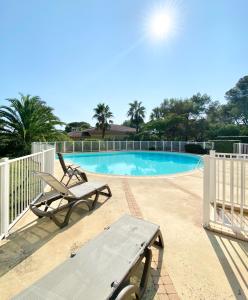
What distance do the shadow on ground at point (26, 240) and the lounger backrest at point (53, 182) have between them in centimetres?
58

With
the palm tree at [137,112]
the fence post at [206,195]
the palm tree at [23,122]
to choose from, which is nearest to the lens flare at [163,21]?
the fence post at [206,195]

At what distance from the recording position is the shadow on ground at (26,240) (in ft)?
9.29

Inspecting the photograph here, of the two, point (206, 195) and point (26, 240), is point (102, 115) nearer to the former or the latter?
point (206, 195)

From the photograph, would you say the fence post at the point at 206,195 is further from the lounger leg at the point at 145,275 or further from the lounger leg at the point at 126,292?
the lounger leg at the point at 126,292

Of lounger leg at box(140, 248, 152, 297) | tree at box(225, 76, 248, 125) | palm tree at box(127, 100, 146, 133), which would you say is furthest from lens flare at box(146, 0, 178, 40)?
tree at box(225, 76, 248, 125)

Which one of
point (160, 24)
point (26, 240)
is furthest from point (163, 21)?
point (26, 240)

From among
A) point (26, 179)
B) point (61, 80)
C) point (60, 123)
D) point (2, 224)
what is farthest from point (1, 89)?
point (2, 224)

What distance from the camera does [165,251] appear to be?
10.3 ft

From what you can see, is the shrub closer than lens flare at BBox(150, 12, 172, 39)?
No

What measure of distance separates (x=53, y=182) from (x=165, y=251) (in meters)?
2.54

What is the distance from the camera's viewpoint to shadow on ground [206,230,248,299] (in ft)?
7.91

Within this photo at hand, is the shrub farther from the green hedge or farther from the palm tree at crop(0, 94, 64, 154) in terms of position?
the palm tree at crop(0, 94, 64, 154)

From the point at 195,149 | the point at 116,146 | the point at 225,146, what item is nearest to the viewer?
the point at 225,146

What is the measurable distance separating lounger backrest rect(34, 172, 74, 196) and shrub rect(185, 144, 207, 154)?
20.0 meters
